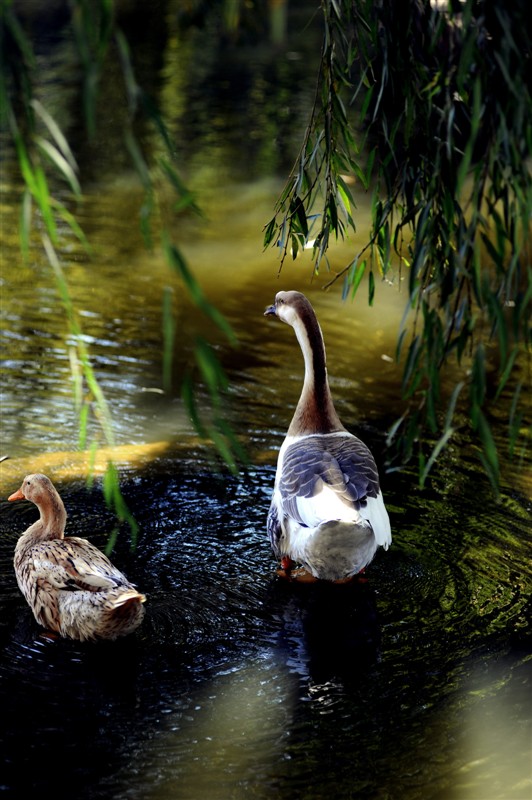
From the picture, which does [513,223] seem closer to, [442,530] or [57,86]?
[442,530]

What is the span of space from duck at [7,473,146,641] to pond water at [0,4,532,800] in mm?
107

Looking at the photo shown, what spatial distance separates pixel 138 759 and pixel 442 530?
2464 millimetres

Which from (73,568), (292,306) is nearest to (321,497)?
(73,568)

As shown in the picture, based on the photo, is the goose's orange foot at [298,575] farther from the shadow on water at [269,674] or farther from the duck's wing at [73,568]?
the duck's wing at [73,568]

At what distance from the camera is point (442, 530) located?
5.80 m

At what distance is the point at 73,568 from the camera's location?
4.73 meters

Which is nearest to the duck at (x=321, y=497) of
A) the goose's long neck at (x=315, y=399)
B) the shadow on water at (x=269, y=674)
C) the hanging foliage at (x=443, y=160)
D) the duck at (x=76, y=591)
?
the goose's long neck at (x=315, y=399)

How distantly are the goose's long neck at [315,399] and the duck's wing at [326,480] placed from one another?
119 millimetres

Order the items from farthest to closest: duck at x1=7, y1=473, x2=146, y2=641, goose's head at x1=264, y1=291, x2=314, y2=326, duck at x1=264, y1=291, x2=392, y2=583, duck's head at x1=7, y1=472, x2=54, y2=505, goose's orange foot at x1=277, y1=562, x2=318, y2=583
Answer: goose's head at x1=264, y1=291, x2=314, y2=326 → goose's orange foot at x1=277, y1=562, x2=318, y2=583 → duck's head at x1=7, y1=472, x2=54, y2=505 → duck at x1=264, y1=291, x2=392, y2=583 → duck at x1=7, y1=473, x2=146, y2=641

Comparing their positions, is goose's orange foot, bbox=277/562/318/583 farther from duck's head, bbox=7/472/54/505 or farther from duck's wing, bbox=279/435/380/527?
duck's head, bbox=7/472/54/505

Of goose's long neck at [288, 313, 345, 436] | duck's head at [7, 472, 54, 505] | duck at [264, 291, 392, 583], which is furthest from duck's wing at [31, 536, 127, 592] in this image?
goose's long neck at [288, 313, 345, 436]

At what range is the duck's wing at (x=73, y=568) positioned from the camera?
4648 millimetres

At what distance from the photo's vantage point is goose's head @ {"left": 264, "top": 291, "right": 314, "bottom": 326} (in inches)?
233

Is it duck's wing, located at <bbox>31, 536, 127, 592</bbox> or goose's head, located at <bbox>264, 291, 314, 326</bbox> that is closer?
duck's wing, located at <bbox>31, 536, 127, 592</bbox>
